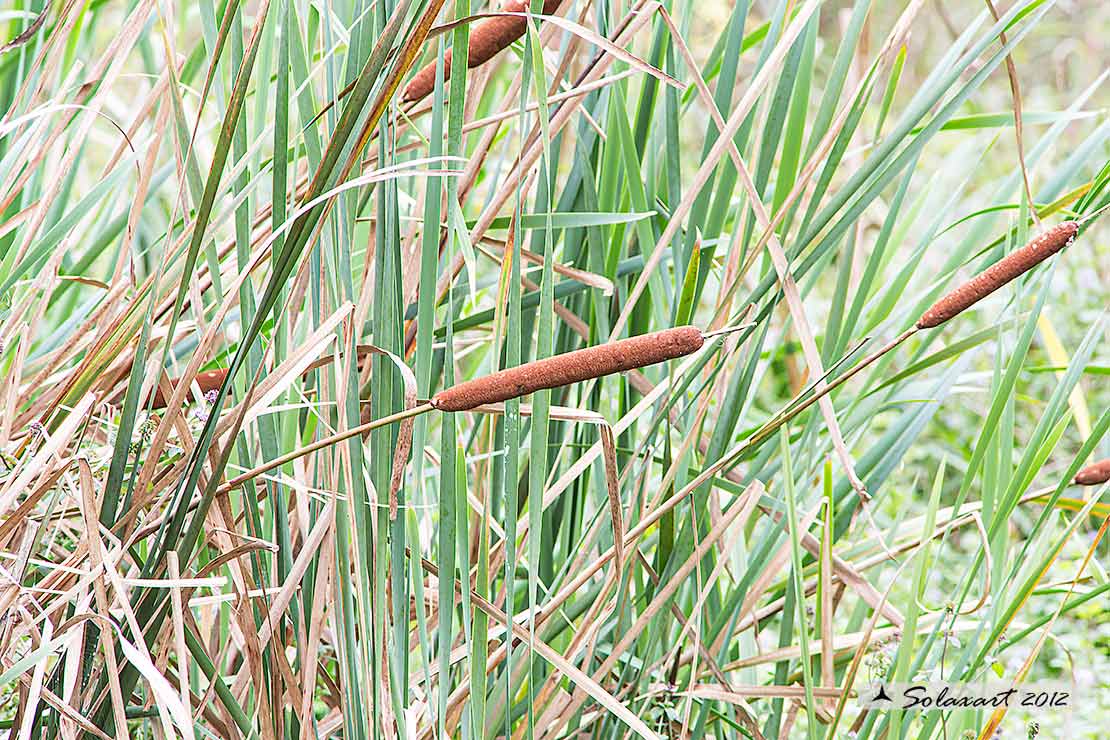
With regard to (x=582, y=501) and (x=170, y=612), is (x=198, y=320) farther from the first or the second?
(x=582, y=501)

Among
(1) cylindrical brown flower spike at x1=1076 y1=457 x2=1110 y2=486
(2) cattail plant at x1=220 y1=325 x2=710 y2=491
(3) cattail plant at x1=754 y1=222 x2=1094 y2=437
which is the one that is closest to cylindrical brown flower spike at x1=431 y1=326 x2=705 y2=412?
(2) cattail plant at x1=220 y1=325 x2=710 y2=491

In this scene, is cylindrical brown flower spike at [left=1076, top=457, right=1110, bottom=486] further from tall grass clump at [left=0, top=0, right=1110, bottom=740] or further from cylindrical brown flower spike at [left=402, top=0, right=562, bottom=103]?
cylindrical brown flower spike at [left=402, top=0, right=562, bottom=103]

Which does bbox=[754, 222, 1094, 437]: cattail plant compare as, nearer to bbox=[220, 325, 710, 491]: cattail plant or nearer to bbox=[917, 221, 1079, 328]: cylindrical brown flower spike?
bbox=[917, 221, 1079, 328]: cylindrical brown flower spike

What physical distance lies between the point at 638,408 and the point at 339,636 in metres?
→ 0.19

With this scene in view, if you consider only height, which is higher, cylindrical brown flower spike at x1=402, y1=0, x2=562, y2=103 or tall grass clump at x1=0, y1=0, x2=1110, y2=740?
cylindrical brown flower spike at x1=402, y1=0, x2=562, y2=103

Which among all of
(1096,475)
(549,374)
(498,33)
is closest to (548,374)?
(549,374)

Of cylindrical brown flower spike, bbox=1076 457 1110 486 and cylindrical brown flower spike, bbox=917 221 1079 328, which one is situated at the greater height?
cylindrical brown flower spike, bbox=917 221 1079 328

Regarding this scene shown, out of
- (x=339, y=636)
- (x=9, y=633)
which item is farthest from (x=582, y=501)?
(x=9, y=633)

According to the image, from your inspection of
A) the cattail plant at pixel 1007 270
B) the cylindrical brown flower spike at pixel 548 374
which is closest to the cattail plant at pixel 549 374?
the cylindrical brown flower spike at pixel 548 374

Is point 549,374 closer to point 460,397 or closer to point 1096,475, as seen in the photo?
point 460,397

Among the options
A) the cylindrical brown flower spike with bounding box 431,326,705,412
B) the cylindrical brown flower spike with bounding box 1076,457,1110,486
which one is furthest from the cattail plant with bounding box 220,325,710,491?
the cylindrical brown flower spike with bounding box 1076,457,1110,486

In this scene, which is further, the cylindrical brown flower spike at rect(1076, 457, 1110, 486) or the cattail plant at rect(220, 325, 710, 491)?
the cylindrical brown flower spike at rect(1076, 457, 1110, 486)

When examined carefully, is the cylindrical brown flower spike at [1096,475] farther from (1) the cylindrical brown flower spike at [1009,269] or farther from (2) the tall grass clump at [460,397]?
(1) the cylindrical brown flower spike at [1009,269]

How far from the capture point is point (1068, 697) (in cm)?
61
